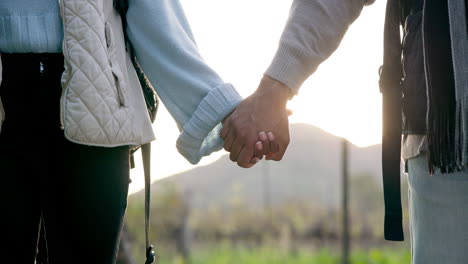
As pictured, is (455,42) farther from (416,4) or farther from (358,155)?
(358,155)

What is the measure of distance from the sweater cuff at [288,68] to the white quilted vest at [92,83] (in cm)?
47

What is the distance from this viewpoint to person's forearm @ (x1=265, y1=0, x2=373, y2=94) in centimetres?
184

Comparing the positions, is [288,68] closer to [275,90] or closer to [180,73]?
[275,90]

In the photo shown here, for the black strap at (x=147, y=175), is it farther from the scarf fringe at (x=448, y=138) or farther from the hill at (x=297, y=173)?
Answer: the hill at (x=297, y=173)

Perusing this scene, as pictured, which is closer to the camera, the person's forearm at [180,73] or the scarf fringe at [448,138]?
the scarf fringe at [448,138]

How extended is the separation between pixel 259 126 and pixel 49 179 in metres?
0.69

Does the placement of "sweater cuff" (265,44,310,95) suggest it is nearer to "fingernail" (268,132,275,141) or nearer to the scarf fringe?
"fingernail" (268,132,275,141)

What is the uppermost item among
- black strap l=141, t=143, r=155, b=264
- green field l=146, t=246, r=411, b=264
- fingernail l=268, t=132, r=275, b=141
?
fingernail l=268, t=132, r=275, b=141

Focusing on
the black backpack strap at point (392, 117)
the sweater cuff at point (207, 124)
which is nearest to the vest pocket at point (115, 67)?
the sweater cuff at point (207, 124)

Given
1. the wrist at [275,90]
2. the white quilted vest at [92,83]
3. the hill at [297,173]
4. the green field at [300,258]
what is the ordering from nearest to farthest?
the white quilted vest at [92,83] → the wrist at [275,90] → the green field at [300,258] → the hill at [297,173]

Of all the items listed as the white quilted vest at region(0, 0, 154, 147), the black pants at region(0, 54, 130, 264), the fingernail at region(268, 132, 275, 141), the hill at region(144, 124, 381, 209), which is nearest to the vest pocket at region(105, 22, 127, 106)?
the white quilted vest at region(0, 0, 154, 147)

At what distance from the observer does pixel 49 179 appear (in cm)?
165

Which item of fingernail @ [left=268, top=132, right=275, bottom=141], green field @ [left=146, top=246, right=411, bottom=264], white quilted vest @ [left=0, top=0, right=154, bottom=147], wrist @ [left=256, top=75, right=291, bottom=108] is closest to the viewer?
white quilted vest @ [left=0, top=0, right=154, bottom=147]

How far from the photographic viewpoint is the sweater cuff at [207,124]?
6.25ft
